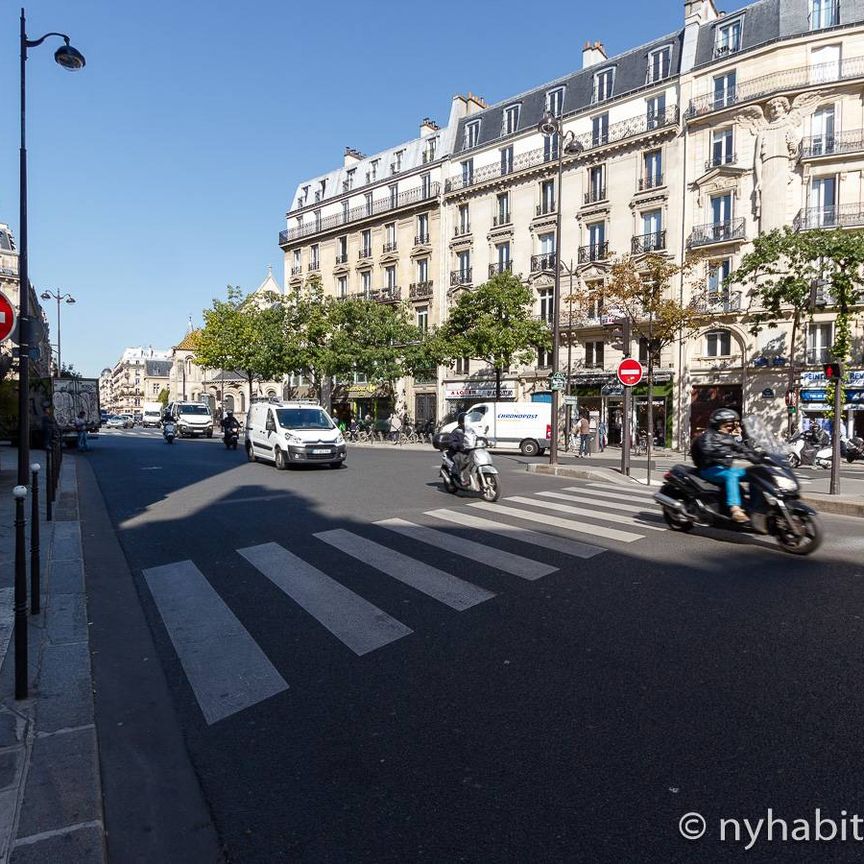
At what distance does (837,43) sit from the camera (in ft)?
85.4

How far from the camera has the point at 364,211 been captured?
147 ft

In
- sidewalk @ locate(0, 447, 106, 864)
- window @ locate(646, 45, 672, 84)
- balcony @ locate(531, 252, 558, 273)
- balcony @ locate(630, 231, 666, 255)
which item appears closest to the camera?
sidewalk @ locate(0, 447, 106, 864)

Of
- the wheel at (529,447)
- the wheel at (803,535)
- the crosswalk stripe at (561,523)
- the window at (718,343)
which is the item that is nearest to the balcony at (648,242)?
the window at (718,343)

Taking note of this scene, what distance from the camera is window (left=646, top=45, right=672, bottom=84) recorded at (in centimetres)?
3088

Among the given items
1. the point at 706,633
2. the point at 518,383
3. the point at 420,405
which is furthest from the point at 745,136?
the point at 706,633

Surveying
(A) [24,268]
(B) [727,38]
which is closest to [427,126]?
(B) [727,38]

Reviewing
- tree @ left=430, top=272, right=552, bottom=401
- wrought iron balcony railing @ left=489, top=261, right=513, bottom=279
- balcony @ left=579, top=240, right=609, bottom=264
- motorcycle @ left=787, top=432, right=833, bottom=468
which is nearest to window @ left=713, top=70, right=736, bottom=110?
balcony @ left=579, top=240, right=609, bottom=264

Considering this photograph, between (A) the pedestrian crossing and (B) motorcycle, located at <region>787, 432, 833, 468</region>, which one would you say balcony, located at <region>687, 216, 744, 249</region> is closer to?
(B) motorcycle, located at <region>787, 432, 833, 468</region>

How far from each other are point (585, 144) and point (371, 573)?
3283cm

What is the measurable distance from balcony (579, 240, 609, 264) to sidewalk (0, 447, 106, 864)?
30928 mm

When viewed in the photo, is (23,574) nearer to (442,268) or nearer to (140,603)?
(140,603)

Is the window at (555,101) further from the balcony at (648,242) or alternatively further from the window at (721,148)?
the balcony at (648,242)

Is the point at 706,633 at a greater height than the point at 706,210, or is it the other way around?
the point at 706,210

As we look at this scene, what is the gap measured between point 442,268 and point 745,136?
1785 centimetres
